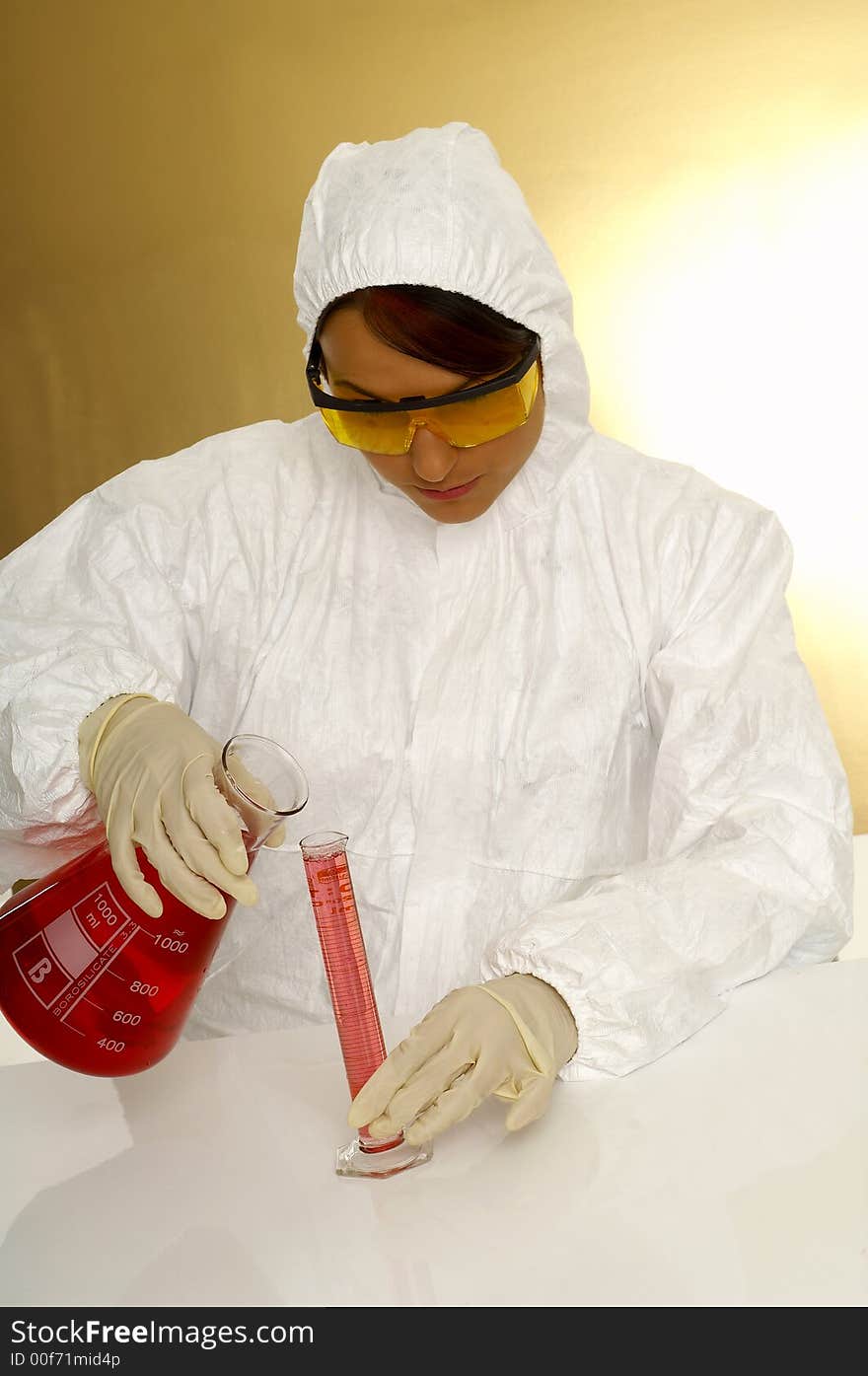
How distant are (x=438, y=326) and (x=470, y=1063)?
0.57 meters

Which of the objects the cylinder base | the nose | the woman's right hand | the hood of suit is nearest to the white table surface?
the cylinder base

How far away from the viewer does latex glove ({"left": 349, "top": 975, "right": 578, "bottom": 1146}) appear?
29.1 inches

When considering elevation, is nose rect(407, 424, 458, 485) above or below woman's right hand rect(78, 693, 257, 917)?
above

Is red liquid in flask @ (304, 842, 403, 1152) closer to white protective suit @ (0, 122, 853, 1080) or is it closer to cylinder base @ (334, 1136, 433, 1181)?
cylinder base @ (334, 1136, 433, 1181)

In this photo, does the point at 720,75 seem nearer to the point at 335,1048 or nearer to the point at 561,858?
the point at 561,858

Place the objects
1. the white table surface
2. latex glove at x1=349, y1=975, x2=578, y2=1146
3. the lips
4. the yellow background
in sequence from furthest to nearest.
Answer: the yellow background → the lips → latex glove at x1=349, y1=975, x2=578, y2=1146 → the white table surface

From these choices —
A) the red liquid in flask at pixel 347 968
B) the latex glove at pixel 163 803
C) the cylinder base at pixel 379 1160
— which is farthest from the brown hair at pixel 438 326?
the cylinder base at pixel 379 1160

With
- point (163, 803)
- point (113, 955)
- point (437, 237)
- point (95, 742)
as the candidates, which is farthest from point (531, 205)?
point (113, 955)

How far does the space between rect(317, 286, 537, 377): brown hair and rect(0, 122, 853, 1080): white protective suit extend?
15 mm

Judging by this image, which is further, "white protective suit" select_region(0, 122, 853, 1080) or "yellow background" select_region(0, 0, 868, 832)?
"yellow background" select_region(0, 0, 868, 832)

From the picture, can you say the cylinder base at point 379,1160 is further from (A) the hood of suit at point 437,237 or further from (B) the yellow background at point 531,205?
(B) the yellow background at point 531,205

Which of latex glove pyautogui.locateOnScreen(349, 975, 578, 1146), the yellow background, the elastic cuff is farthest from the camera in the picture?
the yellow background

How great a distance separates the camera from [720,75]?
2791 millimetres
